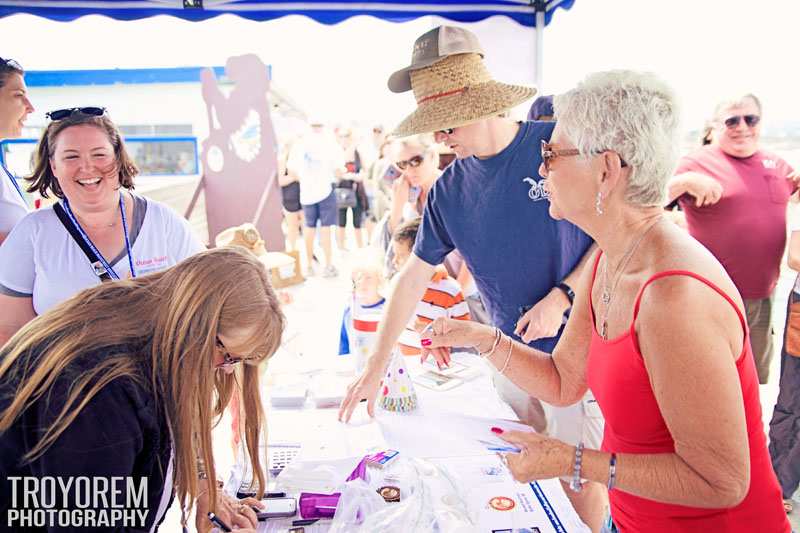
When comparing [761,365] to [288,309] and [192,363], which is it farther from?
[288,309]

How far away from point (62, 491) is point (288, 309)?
4.80m

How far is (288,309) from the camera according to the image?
5.78 metres

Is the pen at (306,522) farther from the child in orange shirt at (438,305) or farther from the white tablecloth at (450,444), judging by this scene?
the child in orange shirt at (438,305)

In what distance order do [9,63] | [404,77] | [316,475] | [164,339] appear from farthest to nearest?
[9,63] → [404,77] → [316,475] → [164,339]

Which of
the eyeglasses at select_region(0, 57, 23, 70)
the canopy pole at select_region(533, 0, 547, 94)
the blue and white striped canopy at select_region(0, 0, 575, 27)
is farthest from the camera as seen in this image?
the canopy pole at select_region(533, 0, 547, 94)

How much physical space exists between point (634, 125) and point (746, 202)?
2348mm

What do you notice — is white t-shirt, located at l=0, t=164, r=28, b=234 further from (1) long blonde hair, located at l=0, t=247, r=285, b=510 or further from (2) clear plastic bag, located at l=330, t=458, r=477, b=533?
(2) clear plastic bag, located at l=330, t=458, r=477, b=533

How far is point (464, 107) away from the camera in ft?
6.32

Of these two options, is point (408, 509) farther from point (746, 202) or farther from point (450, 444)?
point (746, 202)

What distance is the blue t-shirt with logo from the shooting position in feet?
6.38

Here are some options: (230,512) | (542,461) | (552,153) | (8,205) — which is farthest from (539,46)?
(230,512)

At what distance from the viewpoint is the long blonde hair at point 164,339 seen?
1.02 meters

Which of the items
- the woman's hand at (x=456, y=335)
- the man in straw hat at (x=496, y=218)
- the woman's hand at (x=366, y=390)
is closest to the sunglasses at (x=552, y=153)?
the woman's hand at (x=456, y=335)

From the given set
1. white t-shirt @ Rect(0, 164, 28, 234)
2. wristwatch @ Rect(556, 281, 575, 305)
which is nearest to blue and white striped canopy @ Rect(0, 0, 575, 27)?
white t-shirt @ Rect(0, 164, 28, 234)
